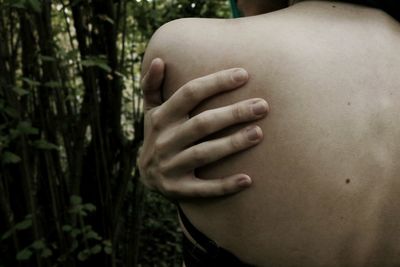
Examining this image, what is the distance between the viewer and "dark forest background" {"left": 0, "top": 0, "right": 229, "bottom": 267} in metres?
2.28

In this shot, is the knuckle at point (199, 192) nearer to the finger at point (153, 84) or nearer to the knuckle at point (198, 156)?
the knuckle at point (198, 156)

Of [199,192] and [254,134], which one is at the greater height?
[254,134]

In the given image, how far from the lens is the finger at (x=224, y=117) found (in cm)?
87

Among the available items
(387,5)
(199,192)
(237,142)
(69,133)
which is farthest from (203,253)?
(69,133)

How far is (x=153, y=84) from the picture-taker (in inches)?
38.8

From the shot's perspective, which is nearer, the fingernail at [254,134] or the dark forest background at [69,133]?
the fingernail at [254,134]

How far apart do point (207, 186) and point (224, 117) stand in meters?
0.13

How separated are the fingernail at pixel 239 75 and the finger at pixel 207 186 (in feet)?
0.55

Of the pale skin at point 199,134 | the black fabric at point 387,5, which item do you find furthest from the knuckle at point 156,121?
the black fabric at point 387,5

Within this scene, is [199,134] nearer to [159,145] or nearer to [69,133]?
[159,145]

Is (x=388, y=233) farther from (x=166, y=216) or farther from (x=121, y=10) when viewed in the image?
(x=166, y=216)

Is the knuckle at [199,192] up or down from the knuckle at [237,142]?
down

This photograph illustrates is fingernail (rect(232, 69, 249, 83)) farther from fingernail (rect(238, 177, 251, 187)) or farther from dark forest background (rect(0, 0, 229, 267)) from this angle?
dark forest background (rect(0, 0, 229, 267))

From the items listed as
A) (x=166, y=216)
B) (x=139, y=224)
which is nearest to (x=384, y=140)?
(x=139, y=224)
